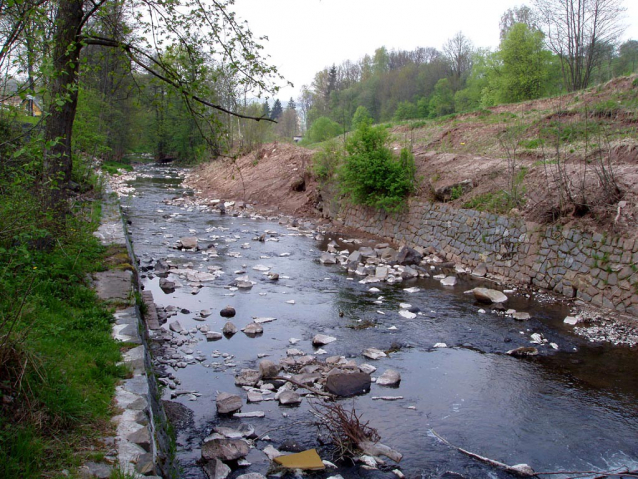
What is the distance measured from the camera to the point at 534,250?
1006 centimetres

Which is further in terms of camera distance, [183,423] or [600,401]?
[600,401]

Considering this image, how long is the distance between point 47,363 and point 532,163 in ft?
37.8

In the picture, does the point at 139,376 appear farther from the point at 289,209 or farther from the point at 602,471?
the point at 289,209

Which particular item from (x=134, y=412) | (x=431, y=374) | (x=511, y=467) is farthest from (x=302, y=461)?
(x=431, y=374)

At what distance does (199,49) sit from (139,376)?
4.34 m

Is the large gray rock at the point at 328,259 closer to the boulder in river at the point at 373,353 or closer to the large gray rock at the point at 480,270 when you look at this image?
the large gray rock at the point at 480,270

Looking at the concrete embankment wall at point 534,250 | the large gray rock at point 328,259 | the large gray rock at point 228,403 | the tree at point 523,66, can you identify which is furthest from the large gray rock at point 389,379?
the tree at point 523,66

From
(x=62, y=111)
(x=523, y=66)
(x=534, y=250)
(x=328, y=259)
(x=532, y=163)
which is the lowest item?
(x=328, y=259)

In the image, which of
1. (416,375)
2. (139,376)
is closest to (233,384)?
(139,376)

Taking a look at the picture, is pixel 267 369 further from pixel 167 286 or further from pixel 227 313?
pixel 167 286

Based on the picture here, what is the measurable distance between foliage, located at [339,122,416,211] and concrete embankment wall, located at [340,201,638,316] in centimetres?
67

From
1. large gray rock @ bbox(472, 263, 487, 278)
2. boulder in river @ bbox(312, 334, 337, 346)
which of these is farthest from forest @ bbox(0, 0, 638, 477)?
large gray rock @ bbox(472, 263, 487, 278)

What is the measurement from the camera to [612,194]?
9.23 metres

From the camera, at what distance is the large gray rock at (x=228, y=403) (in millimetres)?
4902
